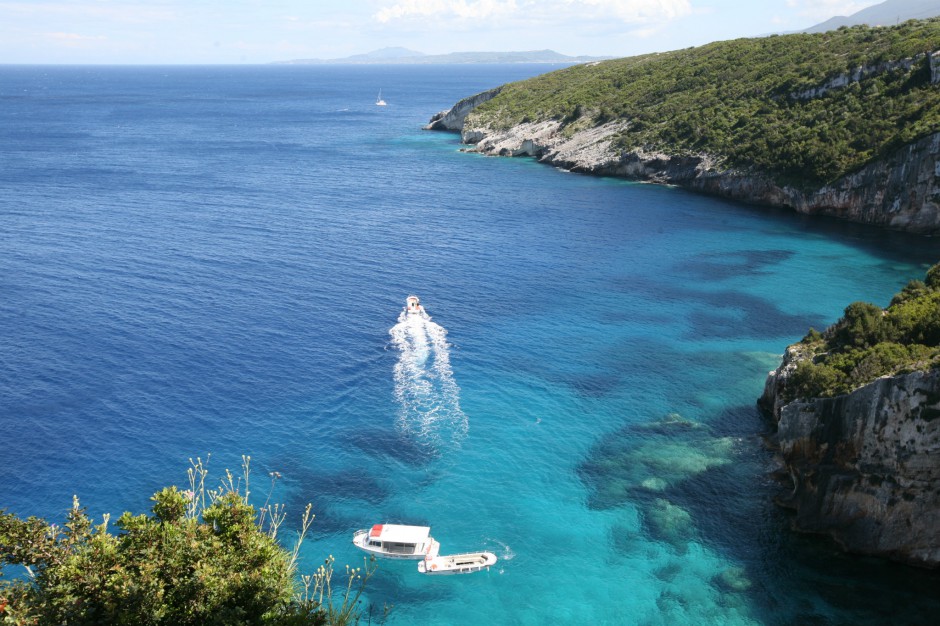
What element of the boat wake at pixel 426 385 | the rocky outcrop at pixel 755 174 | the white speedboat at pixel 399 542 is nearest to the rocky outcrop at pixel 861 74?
the rocky outcrop at pixel 755 174

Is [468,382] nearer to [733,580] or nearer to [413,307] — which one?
[413,307]

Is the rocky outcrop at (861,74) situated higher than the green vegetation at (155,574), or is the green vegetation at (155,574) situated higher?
the rocky outcrop at (861,74)

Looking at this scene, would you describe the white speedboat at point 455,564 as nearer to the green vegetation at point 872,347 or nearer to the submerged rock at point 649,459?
the submerged rock at point 649,459

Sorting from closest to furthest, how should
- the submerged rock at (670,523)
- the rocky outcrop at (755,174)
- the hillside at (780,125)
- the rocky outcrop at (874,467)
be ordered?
Result: the rocky outcrop at (874,467)
the submerged rock at (670,523)
the rocky outcrop at (755,174)
the hillside at (780,125)

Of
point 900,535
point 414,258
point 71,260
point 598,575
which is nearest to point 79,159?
point 71,260

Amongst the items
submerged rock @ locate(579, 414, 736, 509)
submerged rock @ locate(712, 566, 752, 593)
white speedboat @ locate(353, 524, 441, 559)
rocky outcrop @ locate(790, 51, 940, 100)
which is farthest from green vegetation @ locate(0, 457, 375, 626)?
rocky outcrop @ locate(790, 51, 940, 100)

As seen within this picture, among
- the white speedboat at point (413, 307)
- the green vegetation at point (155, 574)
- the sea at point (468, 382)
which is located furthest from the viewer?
the white speedboat at point (413, 307)

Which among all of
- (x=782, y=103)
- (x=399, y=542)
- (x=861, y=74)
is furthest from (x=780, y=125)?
(x=399, y=542)
